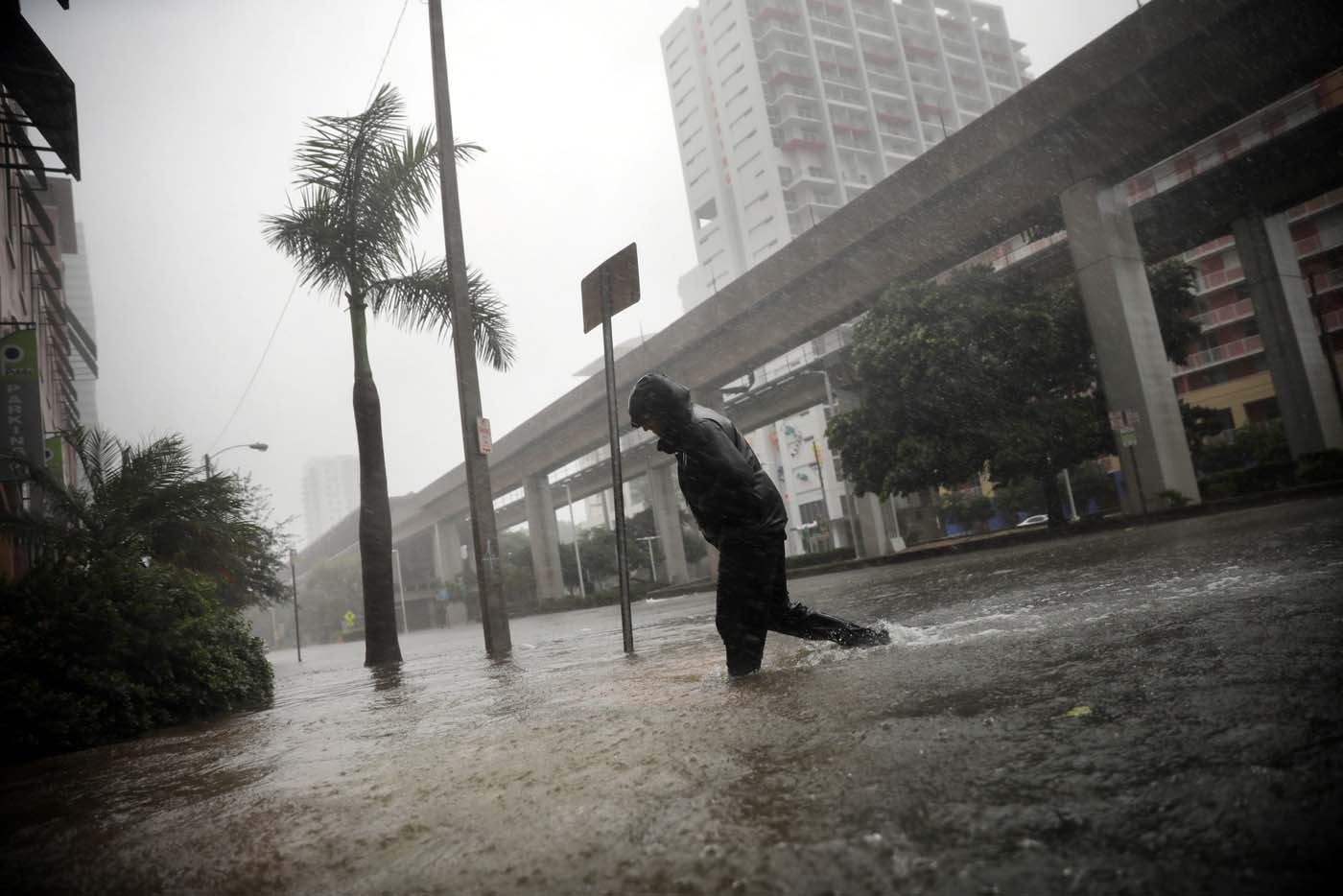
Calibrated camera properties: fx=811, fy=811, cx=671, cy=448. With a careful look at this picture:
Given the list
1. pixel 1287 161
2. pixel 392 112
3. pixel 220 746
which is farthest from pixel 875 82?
pixel 220 746

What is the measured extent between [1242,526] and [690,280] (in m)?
93.7

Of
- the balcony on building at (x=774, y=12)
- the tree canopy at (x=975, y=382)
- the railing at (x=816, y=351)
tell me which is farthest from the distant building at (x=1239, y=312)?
the balcony on building at (x=774, y=12)

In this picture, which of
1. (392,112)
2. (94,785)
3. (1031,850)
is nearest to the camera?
(1031,850)

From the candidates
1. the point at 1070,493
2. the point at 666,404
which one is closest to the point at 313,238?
the point at 666,404

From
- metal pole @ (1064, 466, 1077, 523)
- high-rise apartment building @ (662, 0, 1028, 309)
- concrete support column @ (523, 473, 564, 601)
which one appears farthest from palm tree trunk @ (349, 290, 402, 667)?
high-rise apartment building @ (662, 0, 1028, 309)

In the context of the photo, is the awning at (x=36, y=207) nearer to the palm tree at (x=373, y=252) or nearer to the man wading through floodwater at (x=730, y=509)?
the palm tree at (x=373, y=252)

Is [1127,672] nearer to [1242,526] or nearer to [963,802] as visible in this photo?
[963,802]

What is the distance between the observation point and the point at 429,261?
12.7m

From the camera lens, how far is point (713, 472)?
3.67m

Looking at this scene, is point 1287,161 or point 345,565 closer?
point 1287,161

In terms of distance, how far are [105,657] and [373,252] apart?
868 centimetres

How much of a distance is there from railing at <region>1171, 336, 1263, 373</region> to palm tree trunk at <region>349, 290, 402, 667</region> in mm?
51517

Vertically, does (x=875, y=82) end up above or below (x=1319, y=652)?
above

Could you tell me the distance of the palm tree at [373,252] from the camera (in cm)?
1194
